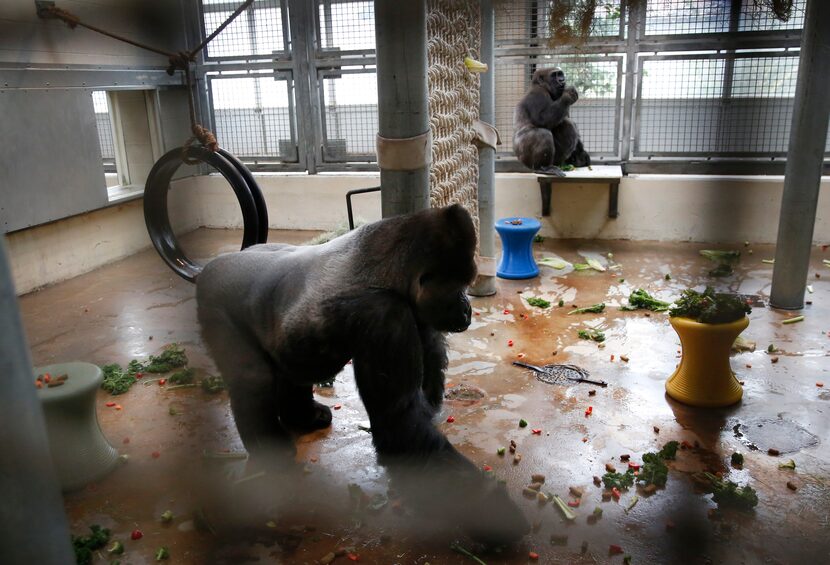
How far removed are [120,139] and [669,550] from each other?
7537mm

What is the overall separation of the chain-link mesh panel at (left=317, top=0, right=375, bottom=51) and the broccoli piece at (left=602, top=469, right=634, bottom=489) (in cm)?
636

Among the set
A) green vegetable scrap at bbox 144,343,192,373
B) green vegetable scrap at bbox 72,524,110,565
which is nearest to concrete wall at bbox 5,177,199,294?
green vegetable scrap at bbox 144,343,192,373

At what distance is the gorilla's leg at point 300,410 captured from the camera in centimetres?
371

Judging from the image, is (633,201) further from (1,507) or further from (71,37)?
(1,507)

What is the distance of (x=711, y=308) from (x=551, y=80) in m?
5.04

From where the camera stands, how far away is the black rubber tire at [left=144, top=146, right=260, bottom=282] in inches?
143

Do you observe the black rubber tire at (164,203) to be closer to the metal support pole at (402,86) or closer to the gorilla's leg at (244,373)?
the gorilla's leg at (244,373)

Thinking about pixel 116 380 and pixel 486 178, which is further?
pixel 486 178

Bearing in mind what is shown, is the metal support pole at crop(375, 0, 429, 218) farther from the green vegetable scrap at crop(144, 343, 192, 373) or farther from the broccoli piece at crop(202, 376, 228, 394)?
the green vegetable scrap at crop(144, 343, 192, 373)

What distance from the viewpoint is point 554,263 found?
7445 millimetres

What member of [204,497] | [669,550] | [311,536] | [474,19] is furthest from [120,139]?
[669,550]

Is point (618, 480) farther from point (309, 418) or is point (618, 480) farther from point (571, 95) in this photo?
point (571, 95)

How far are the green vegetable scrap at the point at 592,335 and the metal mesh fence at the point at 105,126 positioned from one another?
226 inches

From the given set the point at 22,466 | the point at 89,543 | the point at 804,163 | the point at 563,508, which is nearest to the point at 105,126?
the point at 89,543
